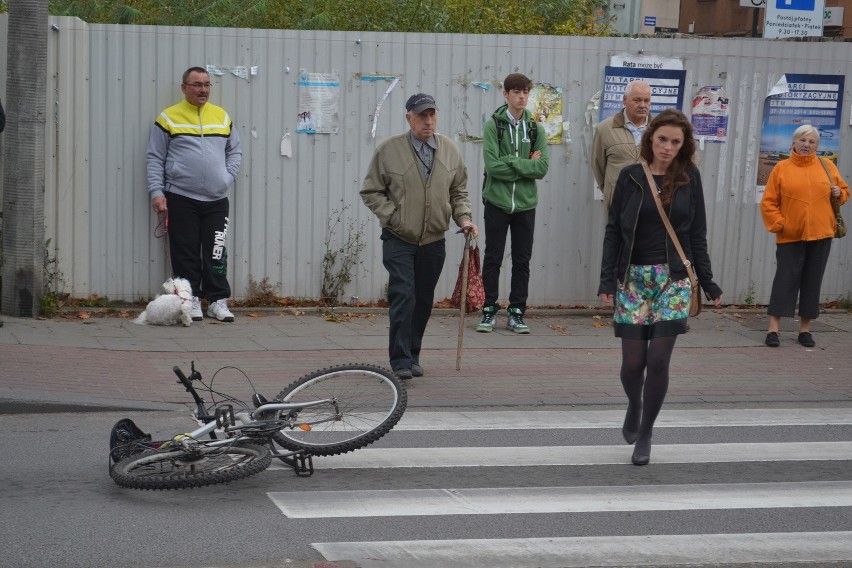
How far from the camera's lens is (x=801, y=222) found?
10.9 metres

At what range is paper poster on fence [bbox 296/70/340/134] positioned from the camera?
11.5m

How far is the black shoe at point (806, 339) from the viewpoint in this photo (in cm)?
1095

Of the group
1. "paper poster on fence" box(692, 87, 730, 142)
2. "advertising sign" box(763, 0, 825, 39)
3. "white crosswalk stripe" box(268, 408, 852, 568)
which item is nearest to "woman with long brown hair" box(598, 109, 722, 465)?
"white crosswalk stripe" box(268, 408, 852, 568)

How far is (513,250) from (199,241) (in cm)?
283

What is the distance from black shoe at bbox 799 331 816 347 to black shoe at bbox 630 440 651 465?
449 cm

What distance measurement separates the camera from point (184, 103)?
10961 millimetres

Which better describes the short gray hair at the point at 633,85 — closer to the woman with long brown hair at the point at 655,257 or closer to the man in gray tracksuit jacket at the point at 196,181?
the man in gray tracksuit jacket at the point at 196,181

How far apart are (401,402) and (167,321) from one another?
14.8ft

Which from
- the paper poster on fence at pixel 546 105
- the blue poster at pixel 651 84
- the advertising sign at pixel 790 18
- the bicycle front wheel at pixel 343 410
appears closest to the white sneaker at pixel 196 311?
the paper poster on fence at pixel 546 105

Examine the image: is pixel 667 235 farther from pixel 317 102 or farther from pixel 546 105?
pixel 317 102

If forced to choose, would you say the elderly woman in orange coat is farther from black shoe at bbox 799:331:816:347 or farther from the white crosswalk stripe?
the white crosswalk stripe

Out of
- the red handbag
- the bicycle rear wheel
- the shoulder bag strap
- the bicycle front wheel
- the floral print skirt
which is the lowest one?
the bicycle rear wheel

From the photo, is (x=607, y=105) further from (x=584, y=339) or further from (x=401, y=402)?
(x=401, y=402)

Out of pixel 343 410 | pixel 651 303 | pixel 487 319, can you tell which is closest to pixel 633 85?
pixel 487 319
